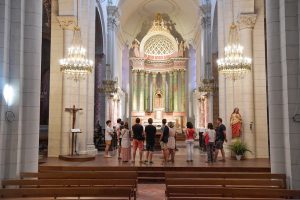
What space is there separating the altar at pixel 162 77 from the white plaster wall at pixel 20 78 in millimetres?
26372

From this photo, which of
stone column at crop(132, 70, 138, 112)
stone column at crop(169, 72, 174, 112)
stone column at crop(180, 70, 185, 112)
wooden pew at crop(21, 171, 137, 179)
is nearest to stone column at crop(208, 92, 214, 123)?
wooden pew at crop(21, 171, 137, 179)

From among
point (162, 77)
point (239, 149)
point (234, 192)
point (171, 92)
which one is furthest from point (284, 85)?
point (162, 77)

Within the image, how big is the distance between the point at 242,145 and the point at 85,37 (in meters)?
8.64

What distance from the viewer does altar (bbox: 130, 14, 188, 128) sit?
114 feet

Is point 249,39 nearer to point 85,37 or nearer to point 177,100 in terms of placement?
point 85,37

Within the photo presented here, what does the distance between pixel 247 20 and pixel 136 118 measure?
6.53m

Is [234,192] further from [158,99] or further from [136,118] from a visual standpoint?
[158,99]

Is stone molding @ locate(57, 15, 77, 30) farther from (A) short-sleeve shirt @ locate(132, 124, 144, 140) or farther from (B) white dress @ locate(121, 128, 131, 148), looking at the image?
(A) short-sleeve shirt @ locate(132, 124, 144, 140)

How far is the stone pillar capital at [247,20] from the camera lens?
14.1m

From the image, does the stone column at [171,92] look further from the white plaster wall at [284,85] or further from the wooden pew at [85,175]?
the wooden pew at [85,175]

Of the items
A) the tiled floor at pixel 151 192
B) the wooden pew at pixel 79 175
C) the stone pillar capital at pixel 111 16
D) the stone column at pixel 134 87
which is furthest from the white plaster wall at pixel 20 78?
the stone column at pixel 134 87

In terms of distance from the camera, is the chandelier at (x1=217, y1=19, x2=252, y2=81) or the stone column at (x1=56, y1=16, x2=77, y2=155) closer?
the chandelier at (x1=217, y1=19, x2=252, y2=81)

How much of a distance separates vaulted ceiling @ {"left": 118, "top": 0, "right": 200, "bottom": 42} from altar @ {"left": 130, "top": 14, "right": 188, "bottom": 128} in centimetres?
100

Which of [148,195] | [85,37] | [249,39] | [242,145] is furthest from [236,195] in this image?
[85,37]
